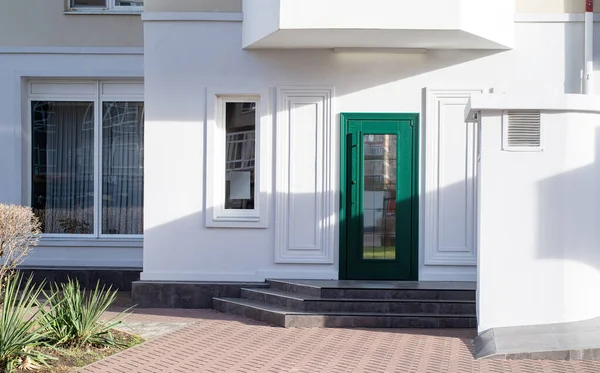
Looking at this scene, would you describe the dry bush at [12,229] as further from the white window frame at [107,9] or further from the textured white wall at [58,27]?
the white window frame at [107,9]

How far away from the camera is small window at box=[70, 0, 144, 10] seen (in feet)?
57.9

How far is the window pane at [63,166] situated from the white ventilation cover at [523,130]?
28.7 feet

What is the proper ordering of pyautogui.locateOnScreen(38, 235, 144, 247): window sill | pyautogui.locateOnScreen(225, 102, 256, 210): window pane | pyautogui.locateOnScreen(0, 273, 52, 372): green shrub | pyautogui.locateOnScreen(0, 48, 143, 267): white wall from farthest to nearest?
pyautogui.locateOnScreen(38, 235, 144, 247): window sill < pyautogui.locateOnScreen(0, 48, 143, 267): white wall < pyautogui.locateOnScreen(225, 102, 256, 210): window pane < pyautogui.locateOnScreen(0, 273, 52, 372): green shrub

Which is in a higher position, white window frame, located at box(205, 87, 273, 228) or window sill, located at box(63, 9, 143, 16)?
window sill, located at box(63, 9, 143, 16)

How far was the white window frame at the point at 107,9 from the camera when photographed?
17453 millimetres

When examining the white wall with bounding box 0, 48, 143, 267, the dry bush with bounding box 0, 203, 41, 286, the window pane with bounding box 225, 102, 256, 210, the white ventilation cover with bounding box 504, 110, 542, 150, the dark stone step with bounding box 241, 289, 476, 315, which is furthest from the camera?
the white wall with bounding box 0, 48, 143, 267

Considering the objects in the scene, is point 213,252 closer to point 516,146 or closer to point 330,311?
point 330,311

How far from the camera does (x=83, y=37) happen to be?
1738 cm

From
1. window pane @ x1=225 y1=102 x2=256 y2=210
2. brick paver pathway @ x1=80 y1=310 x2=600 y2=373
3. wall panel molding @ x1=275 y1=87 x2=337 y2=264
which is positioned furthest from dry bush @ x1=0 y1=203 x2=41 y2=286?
wall panel molding @ x1=275 y1=87 x2=337 y2=264

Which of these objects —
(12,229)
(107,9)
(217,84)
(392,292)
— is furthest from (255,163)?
(107,9)

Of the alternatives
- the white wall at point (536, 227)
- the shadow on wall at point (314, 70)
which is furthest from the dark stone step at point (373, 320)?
the shadow on wall at point (314, 70)

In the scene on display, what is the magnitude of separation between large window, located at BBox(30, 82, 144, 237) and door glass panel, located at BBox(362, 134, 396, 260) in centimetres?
483

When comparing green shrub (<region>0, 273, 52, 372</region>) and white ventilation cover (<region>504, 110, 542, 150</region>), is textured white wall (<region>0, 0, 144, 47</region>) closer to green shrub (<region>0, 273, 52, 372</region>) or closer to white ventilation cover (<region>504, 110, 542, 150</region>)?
white ventilation cover (<region>504, 110, 542, 150</region>)

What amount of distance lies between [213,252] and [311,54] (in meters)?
3.28
